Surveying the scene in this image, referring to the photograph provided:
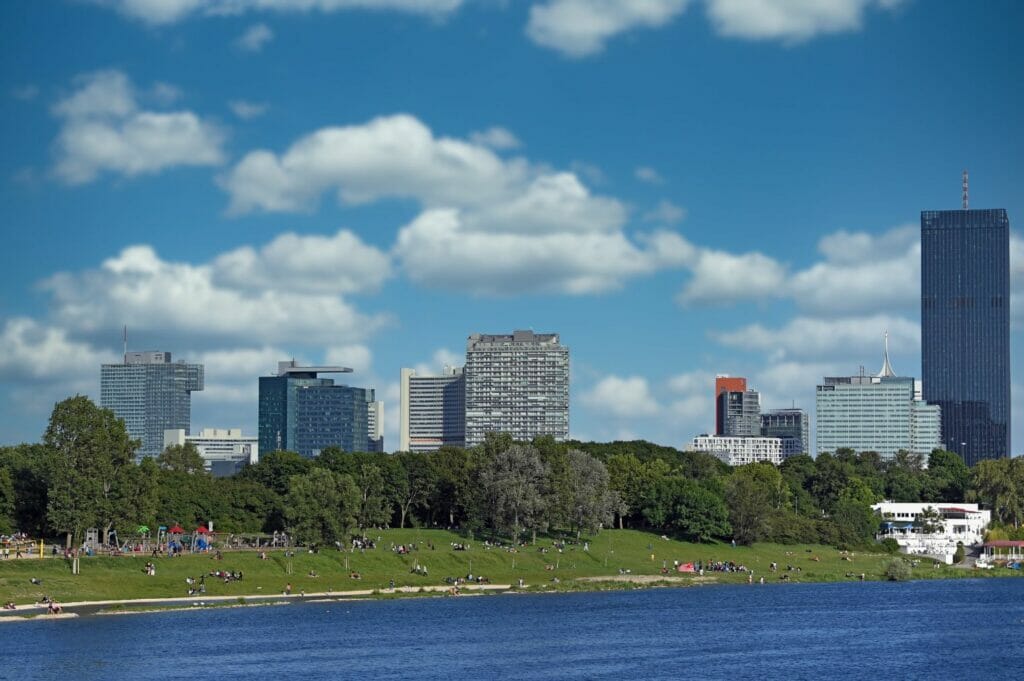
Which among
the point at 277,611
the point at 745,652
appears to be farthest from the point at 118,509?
the point at 745,652

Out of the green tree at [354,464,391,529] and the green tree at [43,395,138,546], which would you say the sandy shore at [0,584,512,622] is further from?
the green tree at [354,464,391,529]

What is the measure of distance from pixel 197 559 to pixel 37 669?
2036 inches

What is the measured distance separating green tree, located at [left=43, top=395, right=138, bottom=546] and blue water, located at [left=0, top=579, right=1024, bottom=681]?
18.9 metres

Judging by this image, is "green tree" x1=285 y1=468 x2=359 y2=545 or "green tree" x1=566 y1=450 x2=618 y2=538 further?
"green tree" x1=566 y1=450 x2=618 y2=538

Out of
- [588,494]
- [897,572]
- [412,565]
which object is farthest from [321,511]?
[897,572]

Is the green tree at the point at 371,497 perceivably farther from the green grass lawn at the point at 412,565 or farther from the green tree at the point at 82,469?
the green tree at the point at 82,469

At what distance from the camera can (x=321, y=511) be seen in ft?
512

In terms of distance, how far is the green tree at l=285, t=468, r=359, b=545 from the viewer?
156 metres

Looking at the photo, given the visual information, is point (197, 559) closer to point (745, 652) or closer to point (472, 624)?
point (472, 624)

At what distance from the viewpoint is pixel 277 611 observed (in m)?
127

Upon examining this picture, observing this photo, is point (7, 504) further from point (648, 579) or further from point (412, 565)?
point (648, 579)

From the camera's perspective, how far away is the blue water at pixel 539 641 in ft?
313

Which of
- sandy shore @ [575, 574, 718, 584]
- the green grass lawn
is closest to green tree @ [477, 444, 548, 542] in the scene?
the green grass lawn

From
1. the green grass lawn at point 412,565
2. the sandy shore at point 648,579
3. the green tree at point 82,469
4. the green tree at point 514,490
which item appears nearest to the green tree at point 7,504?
the green tree at point 82,469
